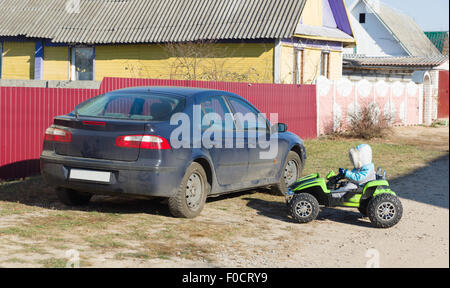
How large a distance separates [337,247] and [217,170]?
201 centimetres

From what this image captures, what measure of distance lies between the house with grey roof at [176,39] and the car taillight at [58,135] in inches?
592

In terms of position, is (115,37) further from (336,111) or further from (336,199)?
(336,199)

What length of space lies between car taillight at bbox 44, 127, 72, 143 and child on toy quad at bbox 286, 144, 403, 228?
2711mm

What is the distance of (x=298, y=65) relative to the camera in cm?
2564

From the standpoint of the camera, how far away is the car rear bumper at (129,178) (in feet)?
24.2

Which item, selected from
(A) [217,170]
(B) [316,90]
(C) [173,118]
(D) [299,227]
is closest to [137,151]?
(C) [173,118]

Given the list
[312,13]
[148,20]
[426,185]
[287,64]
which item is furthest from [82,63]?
[426,185]

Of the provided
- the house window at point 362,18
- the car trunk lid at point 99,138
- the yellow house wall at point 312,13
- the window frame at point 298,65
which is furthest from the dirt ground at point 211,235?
the house window at point 362,18

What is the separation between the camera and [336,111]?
21.3 meters

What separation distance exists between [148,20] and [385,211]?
64.7ft

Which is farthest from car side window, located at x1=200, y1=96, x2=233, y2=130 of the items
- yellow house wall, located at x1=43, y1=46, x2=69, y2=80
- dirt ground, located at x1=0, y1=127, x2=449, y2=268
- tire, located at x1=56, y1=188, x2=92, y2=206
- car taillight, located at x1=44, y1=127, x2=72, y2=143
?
yellow house wall, located at x1=43, y1=46, x2=69, y2=80

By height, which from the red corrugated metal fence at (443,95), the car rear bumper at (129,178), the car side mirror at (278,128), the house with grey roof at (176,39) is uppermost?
the house with grey roof at (176,39)

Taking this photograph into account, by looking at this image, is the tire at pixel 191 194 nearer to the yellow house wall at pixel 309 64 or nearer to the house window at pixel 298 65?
the yellow house wall at pixel 309 64

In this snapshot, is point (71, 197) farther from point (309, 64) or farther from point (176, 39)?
point (309, 64)
